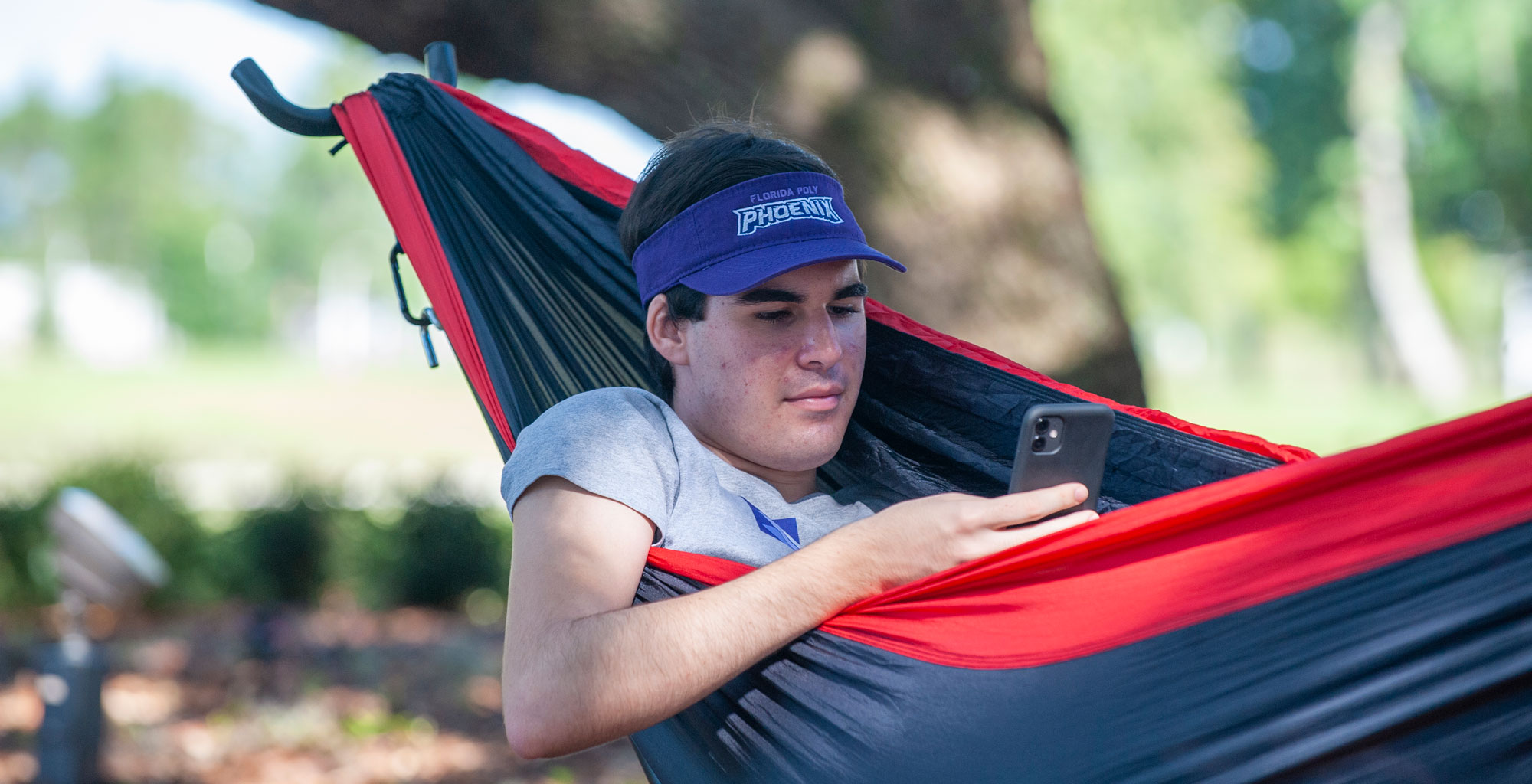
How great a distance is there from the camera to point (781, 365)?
1529 mm

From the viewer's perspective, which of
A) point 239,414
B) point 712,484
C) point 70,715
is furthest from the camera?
point 239,414

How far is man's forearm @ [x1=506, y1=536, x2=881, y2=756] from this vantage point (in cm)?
114

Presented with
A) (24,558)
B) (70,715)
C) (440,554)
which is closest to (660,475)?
(70,715)

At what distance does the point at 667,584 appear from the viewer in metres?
1.31

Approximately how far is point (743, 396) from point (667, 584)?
33cm

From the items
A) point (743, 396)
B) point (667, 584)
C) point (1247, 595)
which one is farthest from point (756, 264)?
point (1247, 595)

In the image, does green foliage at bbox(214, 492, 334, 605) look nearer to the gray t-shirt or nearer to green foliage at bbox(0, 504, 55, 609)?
green foliage at bbox(0, 504, 55, 609)

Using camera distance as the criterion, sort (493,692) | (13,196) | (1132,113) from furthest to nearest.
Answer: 1. (13,196)
2. (1132,113)
3. (493,692)

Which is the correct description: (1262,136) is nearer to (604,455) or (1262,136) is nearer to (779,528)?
(779,528)

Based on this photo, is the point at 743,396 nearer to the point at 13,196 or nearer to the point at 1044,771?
the point at 1044,771

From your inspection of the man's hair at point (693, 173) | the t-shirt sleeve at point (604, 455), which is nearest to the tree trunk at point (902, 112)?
the man's hair at point (693, 173)

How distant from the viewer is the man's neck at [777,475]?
165 centimetres

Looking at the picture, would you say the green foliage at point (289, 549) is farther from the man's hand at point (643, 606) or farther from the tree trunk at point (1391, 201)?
the tree trunk at point (1391, 201)

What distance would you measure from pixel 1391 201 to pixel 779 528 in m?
24.3
